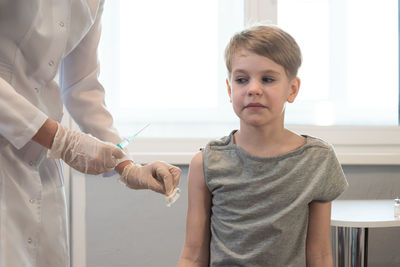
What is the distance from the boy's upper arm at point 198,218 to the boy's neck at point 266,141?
13 centimetres

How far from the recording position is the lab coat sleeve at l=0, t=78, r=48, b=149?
1042 mm

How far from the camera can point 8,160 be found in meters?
1.14

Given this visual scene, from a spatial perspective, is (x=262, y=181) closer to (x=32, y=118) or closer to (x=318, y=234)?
(x=318, y=234)

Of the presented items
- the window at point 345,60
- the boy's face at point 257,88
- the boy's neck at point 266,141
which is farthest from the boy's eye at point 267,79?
the window at point 345,60

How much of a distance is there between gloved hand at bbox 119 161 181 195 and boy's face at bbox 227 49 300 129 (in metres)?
0.23

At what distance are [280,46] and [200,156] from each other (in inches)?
13.7

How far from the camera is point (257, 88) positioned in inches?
48.3

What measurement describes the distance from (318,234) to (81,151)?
24.5 inches

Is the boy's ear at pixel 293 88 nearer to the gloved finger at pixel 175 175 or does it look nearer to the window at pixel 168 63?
the gloved finger at pixel 175 175

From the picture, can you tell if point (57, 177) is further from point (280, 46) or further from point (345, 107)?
point (345, 107)

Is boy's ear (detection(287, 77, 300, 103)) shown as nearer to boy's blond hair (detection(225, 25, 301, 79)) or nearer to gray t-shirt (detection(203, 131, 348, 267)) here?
boy's blond hair (detection(225, 25, 301, 79))

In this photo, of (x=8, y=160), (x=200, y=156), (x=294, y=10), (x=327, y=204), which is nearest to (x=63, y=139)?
(x=8, y=160)

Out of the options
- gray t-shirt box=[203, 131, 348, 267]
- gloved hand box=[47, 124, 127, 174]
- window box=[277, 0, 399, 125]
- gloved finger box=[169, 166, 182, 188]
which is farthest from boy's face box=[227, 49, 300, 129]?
window box=[277, 0, 399, 125]

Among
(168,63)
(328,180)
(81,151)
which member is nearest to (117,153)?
(81,151)
